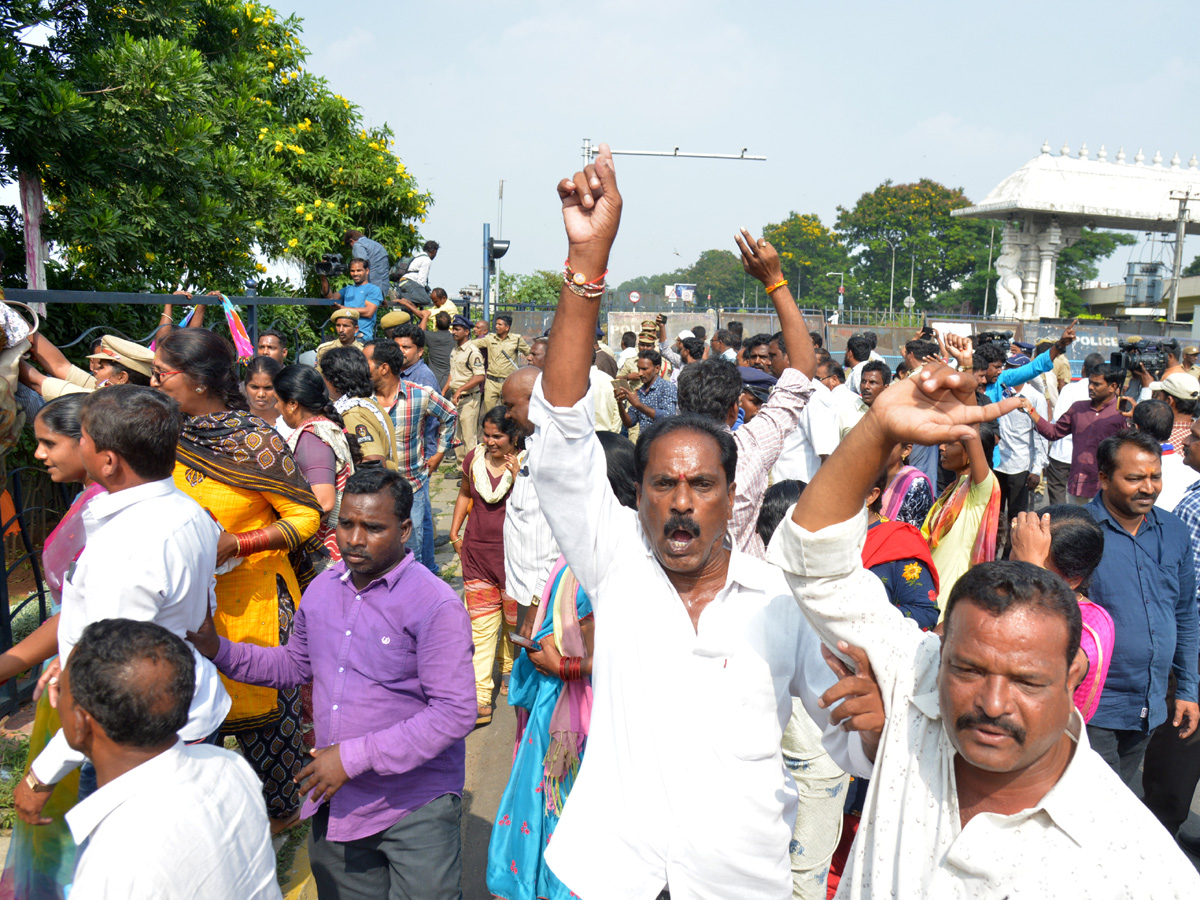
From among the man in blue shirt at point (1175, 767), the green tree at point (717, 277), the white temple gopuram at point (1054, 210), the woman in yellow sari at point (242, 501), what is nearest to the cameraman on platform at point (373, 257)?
the woman in yellow sari at point (242, 501)

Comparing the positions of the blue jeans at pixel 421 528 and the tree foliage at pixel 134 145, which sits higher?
the tree foliage at pixel 134 145

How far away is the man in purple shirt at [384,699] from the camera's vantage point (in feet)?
8.21

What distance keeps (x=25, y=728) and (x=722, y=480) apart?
4128 millimetres

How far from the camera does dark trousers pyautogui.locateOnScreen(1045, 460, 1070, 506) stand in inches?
308

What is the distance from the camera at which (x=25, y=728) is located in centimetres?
433

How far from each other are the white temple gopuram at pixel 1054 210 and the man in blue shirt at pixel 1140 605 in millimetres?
42285

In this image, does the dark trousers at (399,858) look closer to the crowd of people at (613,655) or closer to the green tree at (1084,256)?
the crowd of people at (613,655)

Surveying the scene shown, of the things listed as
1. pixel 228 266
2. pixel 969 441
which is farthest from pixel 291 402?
pixel 228 266

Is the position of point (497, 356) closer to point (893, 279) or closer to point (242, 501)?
point (242, 501)

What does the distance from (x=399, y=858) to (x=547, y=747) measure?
56 centimetres

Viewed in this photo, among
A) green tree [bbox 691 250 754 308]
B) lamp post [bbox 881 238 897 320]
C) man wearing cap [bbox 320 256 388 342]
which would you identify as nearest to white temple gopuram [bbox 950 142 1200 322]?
lamp post [bbox 881 238 897 320]

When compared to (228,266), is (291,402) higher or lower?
lower

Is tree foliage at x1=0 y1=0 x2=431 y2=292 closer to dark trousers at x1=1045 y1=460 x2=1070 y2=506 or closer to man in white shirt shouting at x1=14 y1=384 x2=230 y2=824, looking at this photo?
man in white shirt shouting at x1=14 y1=384 x2=230 y2=824

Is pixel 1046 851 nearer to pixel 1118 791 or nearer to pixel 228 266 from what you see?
pixel 1118 791
